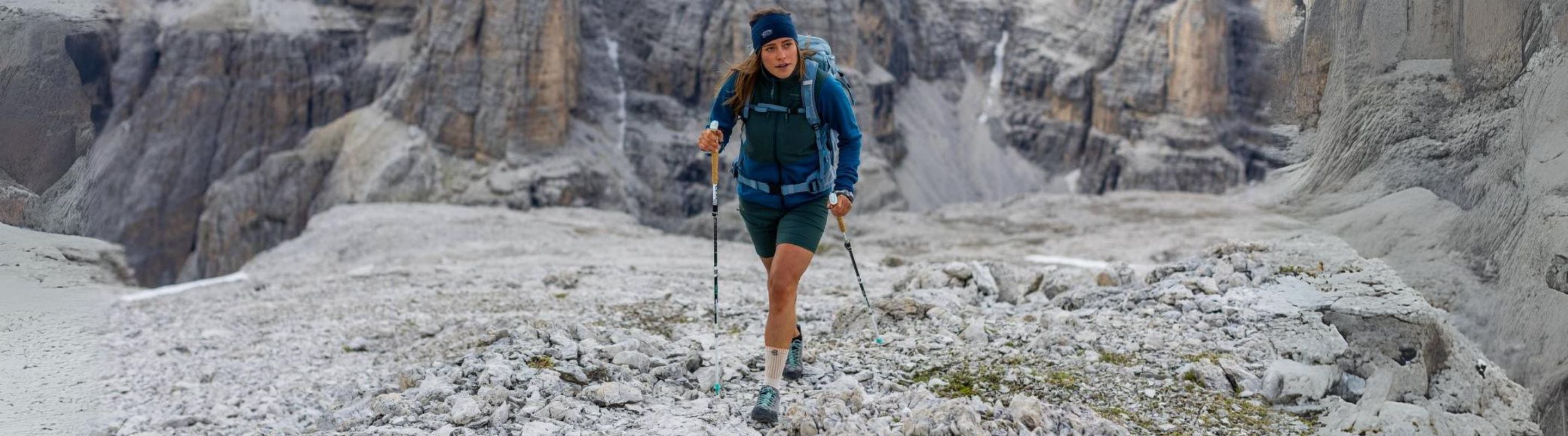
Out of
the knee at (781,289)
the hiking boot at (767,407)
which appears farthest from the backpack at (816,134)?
the hiking boot at (767,407)

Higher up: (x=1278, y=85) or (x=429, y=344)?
(x=1278, y=85)

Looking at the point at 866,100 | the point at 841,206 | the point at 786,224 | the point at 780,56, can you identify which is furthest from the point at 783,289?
the point at 866,100

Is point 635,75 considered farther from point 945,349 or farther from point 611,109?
point 945,349

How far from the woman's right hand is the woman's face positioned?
522 mm

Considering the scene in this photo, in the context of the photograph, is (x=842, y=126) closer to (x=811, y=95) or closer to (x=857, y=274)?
(x=811, y=95)

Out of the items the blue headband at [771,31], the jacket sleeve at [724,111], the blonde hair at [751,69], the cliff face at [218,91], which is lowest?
the cliff face at [218,91]

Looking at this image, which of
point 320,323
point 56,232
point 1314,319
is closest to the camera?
point 56,232

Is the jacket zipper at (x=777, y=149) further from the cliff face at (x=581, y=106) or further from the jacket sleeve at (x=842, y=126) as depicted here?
the cliff face at (x=581, y=106)

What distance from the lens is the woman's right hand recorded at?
5.67m

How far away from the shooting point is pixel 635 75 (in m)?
68.6

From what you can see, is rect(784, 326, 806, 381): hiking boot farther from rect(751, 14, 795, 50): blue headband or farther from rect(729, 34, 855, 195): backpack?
rect(751, 14, 795, 50): blue headband

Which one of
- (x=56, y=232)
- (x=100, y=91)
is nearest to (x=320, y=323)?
(x=100, y=91)

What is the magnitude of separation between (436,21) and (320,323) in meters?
51.6

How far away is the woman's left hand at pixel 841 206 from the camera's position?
5.41 meters
